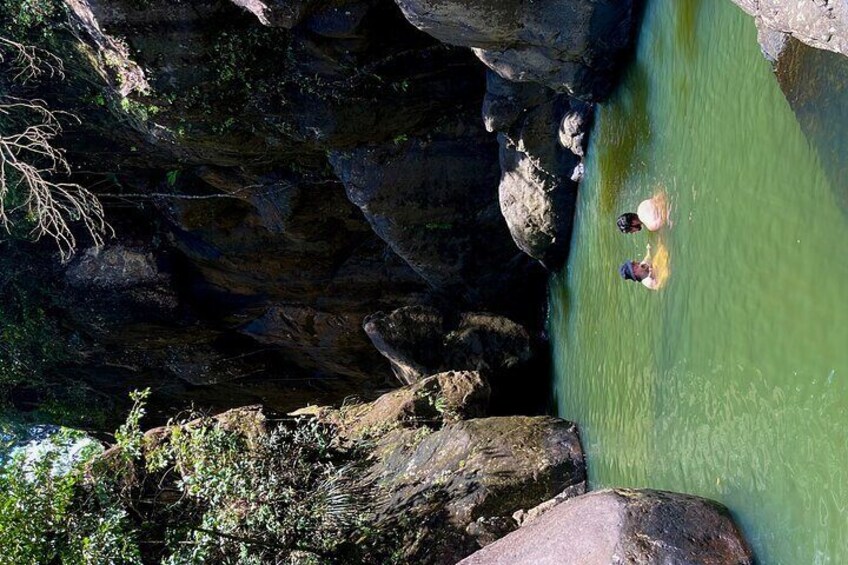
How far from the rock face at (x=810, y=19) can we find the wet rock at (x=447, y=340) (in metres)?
9.78

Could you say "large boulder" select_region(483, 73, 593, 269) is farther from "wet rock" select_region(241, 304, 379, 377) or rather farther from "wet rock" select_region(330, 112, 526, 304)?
"wet rock" select_region(241, 304, 379, 377)

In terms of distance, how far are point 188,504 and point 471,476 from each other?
3977mm

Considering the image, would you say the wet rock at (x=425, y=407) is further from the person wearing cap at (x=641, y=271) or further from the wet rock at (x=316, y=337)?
the wet rock at (x=316, y=337)

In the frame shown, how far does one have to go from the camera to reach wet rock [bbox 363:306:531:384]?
14.8 meters

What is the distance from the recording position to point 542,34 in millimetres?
9133

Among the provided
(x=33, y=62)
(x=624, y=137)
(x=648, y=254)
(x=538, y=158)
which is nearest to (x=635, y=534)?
(x=648, y=254)

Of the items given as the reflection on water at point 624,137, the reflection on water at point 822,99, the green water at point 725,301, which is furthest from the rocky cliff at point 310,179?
the reflection on water at point 822,99

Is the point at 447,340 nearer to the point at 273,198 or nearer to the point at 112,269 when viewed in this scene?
the point at 273,198

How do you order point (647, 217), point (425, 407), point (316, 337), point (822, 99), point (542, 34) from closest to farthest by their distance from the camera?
point (822, 99)
point (542, 34)
point (647, 217)
point (425, 407)
point (316, 337)

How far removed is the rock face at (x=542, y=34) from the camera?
28.9 feet

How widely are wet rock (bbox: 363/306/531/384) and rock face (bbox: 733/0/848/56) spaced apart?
A: 978 cm

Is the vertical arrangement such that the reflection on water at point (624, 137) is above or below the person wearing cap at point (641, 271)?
above

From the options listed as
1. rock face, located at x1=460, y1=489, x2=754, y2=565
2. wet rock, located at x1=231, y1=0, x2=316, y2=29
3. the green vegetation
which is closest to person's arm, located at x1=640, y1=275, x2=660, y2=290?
rock face, located at x1=460, y1=489, x2=754, y2=565

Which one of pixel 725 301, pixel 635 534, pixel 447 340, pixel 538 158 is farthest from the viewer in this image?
pixel 447 340
